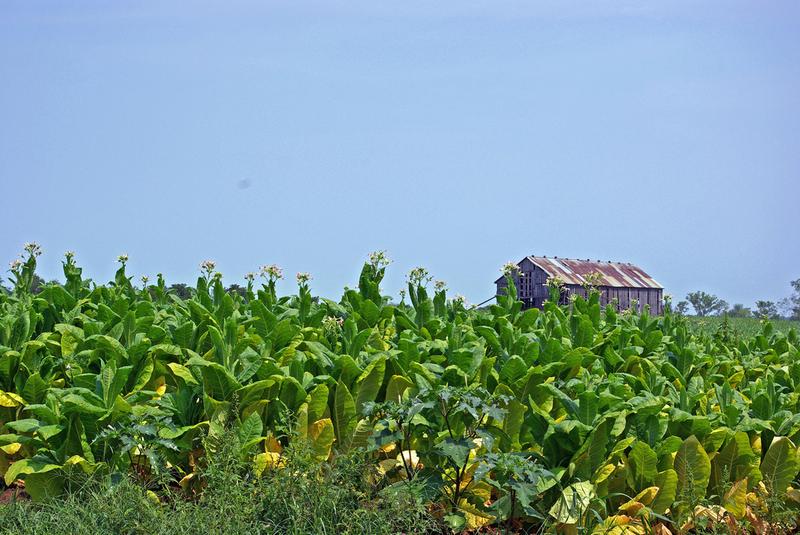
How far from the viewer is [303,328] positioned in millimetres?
7023

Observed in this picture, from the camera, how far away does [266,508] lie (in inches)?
195

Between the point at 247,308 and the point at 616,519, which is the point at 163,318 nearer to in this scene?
the point at 247,308

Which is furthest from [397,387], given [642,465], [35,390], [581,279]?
[581,279]

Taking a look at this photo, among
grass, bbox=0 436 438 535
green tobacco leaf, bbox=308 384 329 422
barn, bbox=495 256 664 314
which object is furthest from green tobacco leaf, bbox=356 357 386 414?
barn, bbox=495 256 664 314

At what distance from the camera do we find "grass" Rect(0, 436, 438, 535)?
4.73 metres

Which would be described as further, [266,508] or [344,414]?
[344,414]

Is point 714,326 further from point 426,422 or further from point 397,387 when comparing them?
point 426,422

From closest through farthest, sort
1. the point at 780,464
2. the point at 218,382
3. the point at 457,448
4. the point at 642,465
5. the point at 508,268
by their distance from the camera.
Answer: the point at 457,448
the point at 642,465
the point at 218,382
the point at 780,464
the point at 508,268

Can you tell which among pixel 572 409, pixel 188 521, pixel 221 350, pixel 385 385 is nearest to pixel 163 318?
pixel 221 350

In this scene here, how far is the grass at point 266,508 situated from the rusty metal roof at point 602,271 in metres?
22.5

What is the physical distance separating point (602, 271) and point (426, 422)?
26261mm

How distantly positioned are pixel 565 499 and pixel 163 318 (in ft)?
13.5

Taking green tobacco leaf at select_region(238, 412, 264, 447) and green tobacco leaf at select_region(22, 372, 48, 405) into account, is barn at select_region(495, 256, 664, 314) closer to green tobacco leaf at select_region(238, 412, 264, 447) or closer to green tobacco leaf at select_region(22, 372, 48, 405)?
green tobacco leaf at select_region(22, 372, 48, 405)

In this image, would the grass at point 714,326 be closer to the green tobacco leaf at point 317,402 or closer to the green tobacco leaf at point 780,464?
the green tobacco leaf at point 780,464
